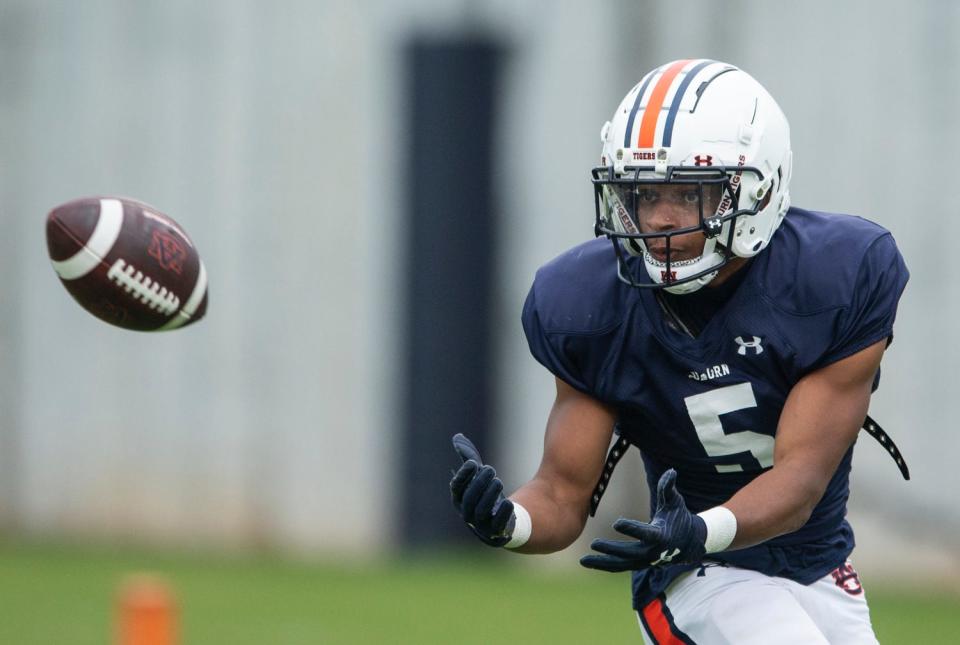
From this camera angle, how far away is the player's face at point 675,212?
135 inches

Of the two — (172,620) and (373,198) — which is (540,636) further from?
(373,198)

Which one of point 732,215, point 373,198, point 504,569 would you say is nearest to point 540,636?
point 504,569

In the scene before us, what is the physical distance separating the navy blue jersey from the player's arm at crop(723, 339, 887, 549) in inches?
1.9

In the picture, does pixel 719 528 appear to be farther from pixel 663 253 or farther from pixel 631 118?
pixel 631 118

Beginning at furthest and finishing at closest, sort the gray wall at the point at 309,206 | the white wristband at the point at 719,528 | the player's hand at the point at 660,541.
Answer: the gray wall at the point at 309,206 < the white wristband at the point at 719,528 < the player's hand at the point at 660,541

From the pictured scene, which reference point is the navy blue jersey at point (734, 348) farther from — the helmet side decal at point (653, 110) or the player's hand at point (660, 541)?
the player's hand at point (660, 541)

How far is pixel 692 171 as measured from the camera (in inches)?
134

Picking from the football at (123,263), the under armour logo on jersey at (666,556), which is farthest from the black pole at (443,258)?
the under armour logo on jersey at (666,556)

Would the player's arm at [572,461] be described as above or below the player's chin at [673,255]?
below

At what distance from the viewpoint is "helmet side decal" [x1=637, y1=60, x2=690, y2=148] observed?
11.3 ft

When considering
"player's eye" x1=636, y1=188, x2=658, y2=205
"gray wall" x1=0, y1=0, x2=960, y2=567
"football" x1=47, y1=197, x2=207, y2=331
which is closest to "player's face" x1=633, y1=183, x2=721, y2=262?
"player's eye" x1=636, y1=188, x2=658, y2=205

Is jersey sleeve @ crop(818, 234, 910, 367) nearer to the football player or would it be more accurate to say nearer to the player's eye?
the football player

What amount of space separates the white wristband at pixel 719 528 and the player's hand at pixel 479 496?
393 millimetres

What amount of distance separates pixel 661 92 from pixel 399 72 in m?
5.33
